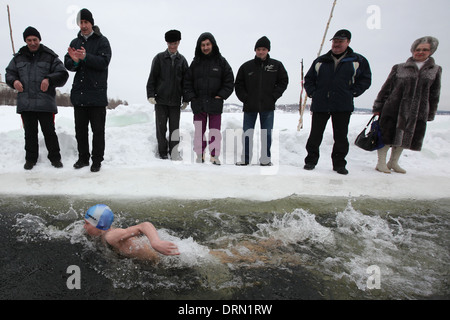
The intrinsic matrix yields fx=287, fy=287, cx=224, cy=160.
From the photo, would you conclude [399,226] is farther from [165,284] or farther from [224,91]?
[224,91]

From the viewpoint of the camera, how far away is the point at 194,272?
2408mm

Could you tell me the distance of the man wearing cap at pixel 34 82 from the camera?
4.77m

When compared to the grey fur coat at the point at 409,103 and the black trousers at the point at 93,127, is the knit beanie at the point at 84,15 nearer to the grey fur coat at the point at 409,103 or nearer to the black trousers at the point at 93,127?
the black trousers at the point at 93,127

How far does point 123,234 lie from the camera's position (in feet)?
8.66

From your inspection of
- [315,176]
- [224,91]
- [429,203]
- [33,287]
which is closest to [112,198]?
[33,287]

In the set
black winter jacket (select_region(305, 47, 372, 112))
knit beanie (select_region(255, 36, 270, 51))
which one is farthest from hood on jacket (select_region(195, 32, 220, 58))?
black winter jacket (select_region(305, 47, 372, 112))

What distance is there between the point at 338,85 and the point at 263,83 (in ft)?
4.51

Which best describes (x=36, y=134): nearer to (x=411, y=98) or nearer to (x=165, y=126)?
(x=165, y=126)

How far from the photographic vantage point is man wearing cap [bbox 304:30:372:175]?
5035 mm

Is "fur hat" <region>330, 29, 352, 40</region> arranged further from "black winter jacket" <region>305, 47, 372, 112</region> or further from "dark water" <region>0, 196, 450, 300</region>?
"dark water" <region>0, 196, 450, 300</region>

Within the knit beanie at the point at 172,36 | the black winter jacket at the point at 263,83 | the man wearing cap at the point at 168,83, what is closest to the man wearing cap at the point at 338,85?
the black winter jacket at the point at 263,83

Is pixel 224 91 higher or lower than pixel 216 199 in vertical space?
higher

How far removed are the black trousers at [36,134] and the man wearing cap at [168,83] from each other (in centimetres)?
180

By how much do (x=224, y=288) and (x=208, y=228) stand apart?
3.26 feet
